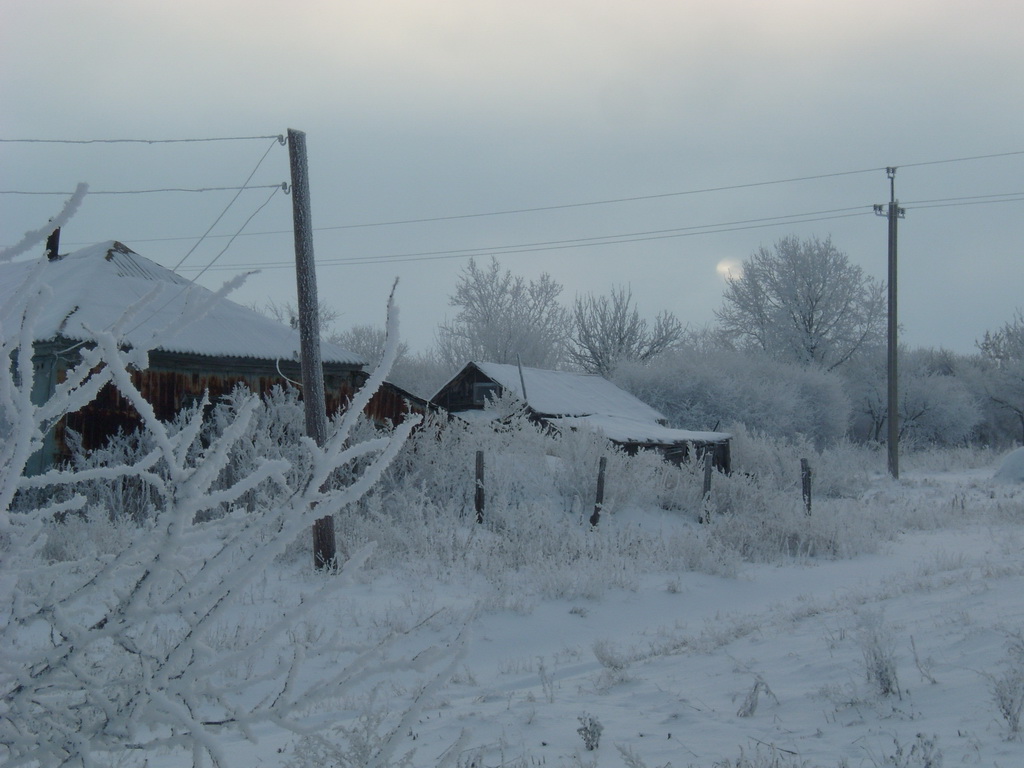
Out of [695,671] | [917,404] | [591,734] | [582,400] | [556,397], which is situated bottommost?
[695,671]

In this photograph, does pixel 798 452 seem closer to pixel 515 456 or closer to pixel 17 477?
pixel 515 456

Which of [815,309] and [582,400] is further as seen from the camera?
[815,309]

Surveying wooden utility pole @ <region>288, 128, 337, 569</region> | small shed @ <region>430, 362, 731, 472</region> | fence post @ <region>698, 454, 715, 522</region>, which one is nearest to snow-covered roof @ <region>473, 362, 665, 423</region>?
small shed @ <region>430, 362, 731, 472</region>

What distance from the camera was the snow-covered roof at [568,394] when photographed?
24.5 meters

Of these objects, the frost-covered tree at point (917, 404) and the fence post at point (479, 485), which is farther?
the frost-covered tree at point (917, 404)

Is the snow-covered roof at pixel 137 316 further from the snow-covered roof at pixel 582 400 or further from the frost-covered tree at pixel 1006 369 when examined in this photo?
the frost-covered tree at pixel 1006 369

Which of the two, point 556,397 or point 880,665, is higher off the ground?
point 556,397

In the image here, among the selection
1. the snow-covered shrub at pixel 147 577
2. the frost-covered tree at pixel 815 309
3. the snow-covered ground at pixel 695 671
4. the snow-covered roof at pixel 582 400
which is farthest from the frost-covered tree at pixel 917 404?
the snow-covered shrub at pixel 147 577

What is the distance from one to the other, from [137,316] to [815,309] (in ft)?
116

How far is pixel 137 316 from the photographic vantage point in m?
14.9

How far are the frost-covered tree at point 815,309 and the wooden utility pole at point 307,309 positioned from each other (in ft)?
116

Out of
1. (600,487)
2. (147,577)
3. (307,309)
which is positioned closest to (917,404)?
(600,487)

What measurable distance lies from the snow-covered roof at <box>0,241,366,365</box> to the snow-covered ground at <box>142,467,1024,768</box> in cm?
691

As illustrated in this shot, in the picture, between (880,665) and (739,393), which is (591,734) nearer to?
(880,665)
